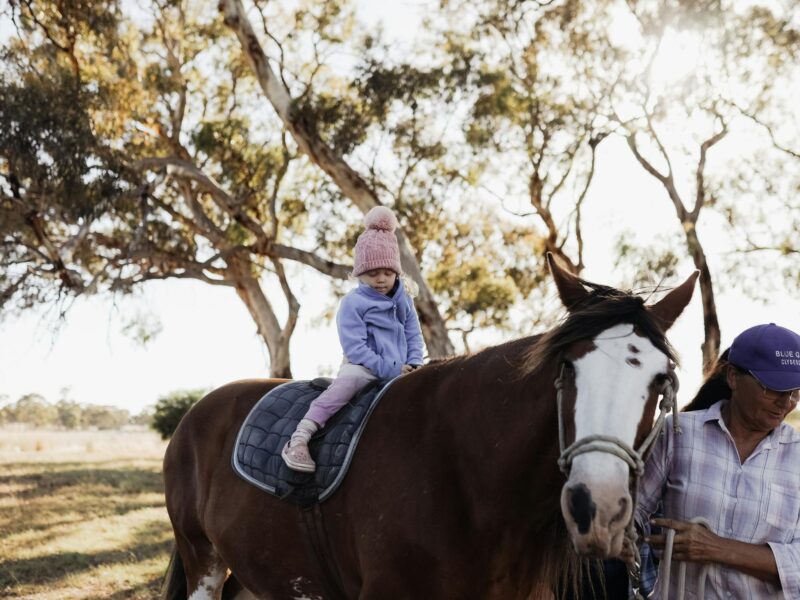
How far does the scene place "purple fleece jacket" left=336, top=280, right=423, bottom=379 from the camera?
3.75 meters

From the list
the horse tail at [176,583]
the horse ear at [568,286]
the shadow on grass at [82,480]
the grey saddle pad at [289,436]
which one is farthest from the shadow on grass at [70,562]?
the horse ear at [568,286]

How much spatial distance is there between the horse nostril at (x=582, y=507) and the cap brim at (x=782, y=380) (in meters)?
0.76

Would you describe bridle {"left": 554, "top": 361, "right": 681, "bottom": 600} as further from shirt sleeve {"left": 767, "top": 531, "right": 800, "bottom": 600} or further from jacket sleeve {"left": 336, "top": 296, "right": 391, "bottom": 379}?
jacket sleeve {"left": 336, "top": 296, "right": 391, "bottom": 379}

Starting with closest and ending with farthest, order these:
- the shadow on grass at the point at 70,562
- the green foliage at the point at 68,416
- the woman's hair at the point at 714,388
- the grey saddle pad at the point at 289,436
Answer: the woman's hair at the point at 714,388
the grey saddle pad at the point at 289,436
the shadow on grass at the point at 70,562
the green foliage at the point at 68,416

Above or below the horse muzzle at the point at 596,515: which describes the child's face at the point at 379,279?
above

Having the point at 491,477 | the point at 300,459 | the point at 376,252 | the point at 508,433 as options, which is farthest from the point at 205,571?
the point at 508,433

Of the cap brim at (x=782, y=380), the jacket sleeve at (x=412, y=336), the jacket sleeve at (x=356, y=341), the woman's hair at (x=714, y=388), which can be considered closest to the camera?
the cap brim at (x=782, y=380)

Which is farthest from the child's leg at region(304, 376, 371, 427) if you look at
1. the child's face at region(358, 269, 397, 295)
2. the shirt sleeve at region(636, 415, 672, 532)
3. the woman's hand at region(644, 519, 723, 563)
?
the woman's hand at region(644, 519, 723, 563)

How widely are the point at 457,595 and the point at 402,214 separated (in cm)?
1629

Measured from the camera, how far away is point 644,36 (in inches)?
690

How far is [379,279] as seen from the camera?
3.95 m

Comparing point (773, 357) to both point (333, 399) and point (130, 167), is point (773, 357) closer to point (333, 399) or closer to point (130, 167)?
point (333, 399)

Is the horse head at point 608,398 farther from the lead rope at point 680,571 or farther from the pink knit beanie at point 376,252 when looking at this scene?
the pink knit beanie at point 376,252

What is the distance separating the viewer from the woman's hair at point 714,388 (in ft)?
9.95
